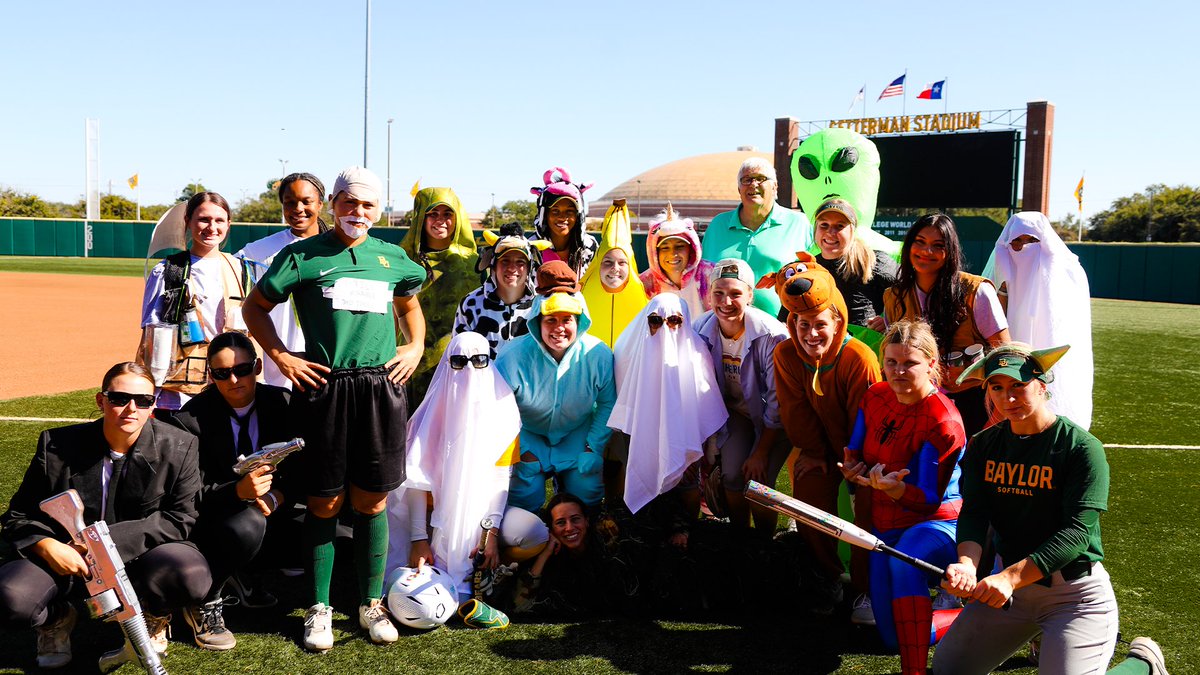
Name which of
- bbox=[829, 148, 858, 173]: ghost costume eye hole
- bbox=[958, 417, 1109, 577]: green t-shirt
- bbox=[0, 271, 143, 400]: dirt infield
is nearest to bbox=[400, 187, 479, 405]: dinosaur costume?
bbox=[829, 148, 858, 173]: ghost costume eye hole

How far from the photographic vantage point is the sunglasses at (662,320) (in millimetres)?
4191

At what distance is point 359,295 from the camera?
3625 millimetres

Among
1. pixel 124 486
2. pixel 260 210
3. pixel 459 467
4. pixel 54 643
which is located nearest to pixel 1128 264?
pixel 459 467

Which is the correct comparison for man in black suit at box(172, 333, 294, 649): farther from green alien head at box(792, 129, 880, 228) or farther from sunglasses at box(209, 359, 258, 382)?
green alien head at box(792, 129, 880, 228)

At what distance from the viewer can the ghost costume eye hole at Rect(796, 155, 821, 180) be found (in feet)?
20.6

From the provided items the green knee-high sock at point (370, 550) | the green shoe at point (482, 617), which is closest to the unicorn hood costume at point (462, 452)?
the green shoe at point (482, 617)

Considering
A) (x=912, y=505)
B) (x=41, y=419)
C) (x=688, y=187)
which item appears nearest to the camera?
(x=912, y=505)

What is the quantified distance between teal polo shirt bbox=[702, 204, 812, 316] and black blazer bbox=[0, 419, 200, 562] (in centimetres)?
322

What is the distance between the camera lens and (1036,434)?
3043mm

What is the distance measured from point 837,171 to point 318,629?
171 inches

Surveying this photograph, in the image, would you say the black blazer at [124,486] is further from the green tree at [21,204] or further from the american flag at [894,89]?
the green tree at [21,204]

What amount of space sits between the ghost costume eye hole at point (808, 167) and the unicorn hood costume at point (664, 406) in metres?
2.47

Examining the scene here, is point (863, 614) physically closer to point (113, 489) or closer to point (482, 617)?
point (482, 617)

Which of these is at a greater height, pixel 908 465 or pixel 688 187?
pixel 688 187
